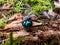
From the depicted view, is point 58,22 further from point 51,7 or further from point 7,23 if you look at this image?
point 7,23

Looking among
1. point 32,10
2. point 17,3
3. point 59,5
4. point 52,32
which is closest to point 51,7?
point 59,5

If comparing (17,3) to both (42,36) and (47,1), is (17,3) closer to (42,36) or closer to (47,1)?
(47,1)

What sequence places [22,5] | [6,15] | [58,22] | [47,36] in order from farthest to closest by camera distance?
1. [22,5]
2. [6,15]
3. [58,22]
4. [47,36]

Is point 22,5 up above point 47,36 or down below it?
above

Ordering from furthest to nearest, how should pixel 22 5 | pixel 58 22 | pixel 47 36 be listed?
A: pixel 22 5 → pixel 58 22 → pixel 47 36

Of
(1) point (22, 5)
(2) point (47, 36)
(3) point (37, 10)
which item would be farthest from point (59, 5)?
(2) point (47, 36)

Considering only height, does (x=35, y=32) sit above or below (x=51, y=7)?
below

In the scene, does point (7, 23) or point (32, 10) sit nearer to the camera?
point (7, 23)

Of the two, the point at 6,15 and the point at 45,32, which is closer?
the point at 45,32

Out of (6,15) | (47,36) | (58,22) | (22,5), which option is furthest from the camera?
(22,5)
